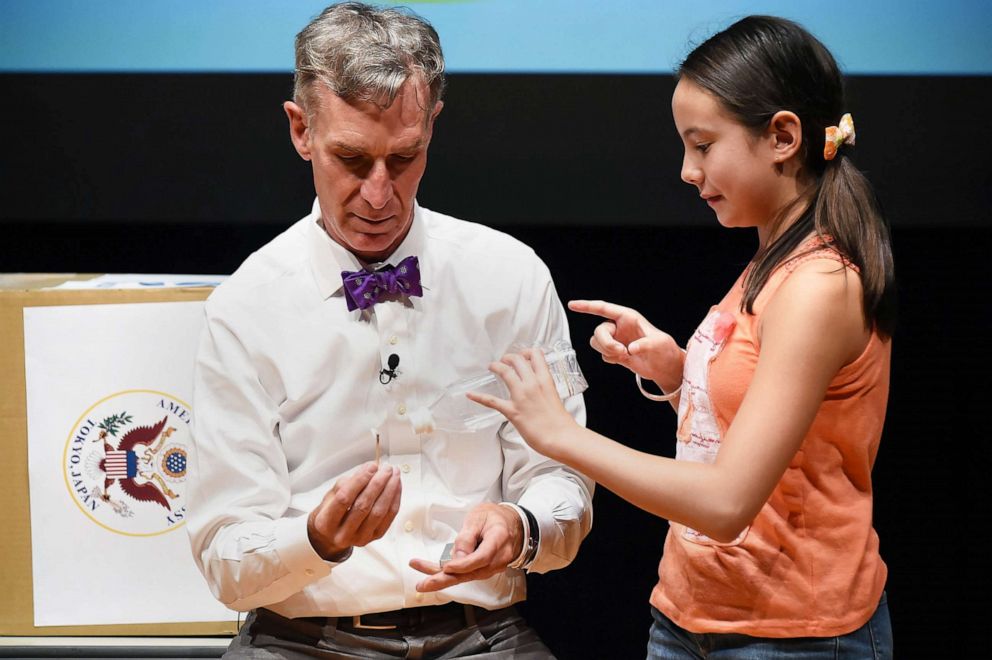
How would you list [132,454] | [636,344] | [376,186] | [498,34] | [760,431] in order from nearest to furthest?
[760,431] → [636,344] → [376,186] → [132,454] → [498,34]

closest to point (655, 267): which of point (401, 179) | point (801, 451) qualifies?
point (401, 179)

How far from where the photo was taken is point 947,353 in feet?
8.95

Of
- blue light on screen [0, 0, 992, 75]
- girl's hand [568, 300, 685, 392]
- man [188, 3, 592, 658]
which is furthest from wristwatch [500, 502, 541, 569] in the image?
blue light on screen [0, 0, 992, 75]

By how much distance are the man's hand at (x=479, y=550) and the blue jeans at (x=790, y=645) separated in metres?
0.29

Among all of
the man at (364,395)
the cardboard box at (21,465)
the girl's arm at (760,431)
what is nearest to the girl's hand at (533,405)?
the girl's arm at (760,431)

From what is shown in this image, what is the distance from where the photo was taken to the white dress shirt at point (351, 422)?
192cm

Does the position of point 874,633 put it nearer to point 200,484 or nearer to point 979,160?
point 200,484

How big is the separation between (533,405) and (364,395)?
54cm

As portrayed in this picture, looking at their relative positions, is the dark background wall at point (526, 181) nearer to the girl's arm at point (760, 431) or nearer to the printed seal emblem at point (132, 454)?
the printed seal emblem at point (132, 454)

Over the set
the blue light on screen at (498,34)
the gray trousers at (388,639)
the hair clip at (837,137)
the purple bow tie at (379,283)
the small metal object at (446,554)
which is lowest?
the gray trousers at (388,639)

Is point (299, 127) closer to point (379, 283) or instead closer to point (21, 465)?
point (379, 283)

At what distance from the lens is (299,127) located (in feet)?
6.51

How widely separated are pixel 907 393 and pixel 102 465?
188 cm

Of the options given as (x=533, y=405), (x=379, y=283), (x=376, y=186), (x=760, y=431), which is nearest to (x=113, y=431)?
(x=379, y=283)
